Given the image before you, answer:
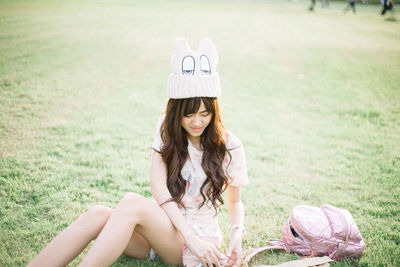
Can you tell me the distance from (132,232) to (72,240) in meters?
0.39

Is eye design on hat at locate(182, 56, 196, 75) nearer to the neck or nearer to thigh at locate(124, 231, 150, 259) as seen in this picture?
the neck

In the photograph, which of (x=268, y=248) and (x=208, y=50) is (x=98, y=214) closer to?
Answer: (x=208, y=50)

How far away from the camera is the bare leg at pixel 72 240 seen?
6.06ft

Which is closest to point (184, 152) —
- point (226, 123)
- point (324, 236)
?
point (324, 236)

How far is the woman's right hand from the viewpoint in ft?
6.32

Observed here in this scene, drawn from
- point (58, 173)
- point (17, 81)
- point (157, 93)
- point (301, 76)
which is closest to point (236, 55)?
point (301, 76)

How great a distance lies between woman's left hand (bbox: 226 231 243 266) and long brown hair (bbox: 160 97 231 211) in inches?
12.8

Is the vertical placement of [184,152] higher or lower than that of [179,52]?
lower

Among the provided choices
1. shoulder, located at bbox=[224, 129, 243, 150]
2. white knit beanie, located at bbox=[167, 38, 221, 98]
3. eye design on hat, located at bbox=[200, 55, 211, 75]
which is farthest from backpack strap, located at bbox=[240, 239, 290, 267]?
eye design on hat, located at bbox=[200, 55, 211, 75]

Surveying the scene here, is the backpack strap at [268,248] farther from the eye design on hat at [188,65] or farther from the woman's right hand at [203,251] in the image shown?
the eye design on hat at [188,65]

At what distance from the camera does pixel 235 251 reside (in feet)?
6.85

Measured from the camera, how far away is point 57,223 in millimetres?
2783

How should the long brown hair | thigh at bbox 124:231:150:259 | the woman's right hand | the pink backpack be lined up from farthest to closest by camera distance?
1. the pink backpack
2. thigh at bbox 124:231:150:259
3. the long brown hair
4. the woman's right hand

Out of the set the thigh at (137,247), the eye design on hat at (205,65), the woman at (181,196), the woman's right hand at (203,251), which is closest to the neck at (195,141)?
the woman at (181,196)
